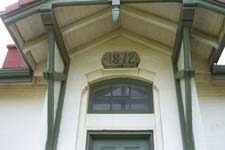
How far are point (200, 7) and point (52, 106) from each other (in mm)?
2674

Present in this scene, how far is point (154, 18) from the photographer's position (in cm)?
589

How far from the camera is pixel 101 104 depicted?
616 centimetres

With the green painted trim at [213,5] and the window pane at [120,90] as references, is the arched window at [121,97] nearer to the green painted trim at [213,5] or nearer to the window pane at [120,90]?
the window pane at [120,90]

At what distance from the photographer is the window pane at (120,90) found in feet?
20.5

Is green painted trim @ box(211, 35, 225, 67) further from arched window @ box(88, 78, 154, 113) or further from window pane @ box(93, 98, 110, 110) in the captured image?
window pane @ box(93, 98, 110, 110)

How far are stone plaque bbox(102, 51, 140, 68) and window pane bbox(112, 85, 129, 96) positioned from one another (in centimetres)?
37

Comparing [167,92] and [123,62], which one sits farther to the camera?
[123,62]

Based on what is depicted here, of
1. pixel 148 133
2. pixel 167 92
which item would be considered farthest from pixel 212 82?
pixel 148 133

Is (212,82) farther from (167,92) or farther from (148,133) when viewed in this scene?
(148,133)

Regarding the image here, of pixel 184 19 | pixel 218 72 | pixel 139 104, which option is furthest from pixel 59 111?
pixel 218 72

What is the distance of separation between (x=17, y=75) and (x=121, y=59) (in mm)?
1884

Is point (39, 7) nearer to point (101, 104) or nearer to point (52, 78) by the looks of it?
point (52, 78)

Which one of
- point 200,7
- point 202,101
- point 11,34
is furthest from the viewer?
point 202,101

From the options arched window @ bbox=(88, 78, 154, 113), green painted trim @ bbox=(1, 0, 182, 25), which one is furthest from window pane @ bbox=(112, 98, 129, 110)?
green painted trim @ bbox=(1, 0, 182, 25)
